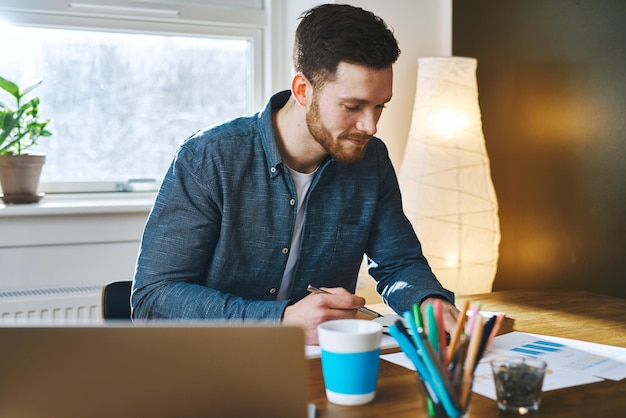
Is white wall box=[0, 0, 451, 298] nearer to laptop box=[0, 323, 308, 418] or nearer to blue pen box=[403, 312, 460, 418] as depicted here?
laptop box=[0, 323, 308, 418]

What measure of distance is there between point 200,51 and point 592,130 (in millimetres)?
1560

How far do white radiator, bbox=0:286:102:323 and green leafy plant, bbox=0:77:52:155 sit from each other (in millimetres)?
492

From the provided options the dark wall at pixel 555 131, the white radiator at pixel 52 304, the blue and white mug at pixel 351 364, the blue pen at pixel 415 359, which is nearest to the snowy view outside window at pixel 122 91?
the white radiator at pixel 52 304

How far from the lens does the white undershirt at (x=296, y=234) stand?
1.84 m

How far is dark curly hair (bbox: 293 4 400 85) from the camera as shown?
5.49 ft

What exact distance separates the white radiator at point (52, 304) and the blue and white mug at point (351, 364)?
1.66 meters

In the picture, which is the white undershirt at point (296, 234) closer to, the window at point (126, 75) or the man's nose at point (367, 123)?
the man's nose at point (367, 123)

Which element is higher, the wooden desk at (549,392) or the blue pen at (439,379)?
the blue pen at (439,379)

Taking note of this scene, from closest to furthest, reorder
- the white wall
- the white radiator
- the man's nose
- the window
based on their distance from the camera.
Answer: the man's nose → the white radiator → the white wall → the window

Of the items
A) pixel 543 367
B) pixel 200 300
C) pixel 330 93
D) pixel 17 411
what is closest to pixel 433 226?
pixel 330 93

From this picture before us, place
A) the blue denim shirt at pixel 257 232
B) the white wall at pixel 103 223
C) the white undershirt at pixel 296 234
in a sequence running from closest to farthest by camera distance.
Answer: the blue denim shirt at pixel 257 232 < the white undershirt at pixel 296 234 < the white wall at pixel 103 223

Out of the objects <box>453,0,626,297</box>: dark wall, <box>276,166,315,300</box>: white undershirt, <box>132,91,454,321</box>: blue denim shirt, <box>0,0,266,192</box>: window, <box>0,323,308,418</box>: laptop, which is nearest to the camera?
<box>0,323,308,418</box>: laptop

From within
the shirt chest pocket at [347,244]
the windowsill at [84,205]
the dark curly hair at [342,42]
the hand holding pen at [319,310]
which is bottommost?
the hand holding pen at [319,310]

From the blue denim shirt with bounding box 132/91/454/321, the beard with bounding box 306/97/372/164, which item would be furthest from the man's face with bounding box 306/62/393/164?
the blue denim shirt with bounding box 132/91/454/321
